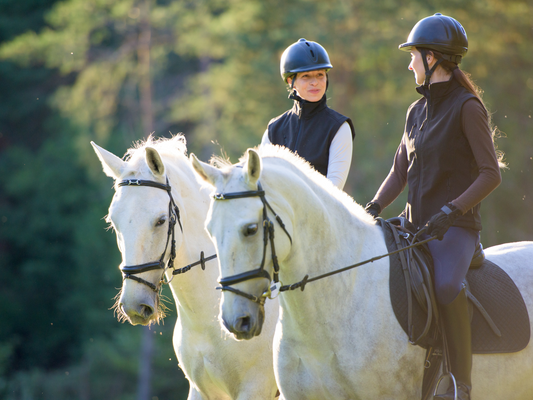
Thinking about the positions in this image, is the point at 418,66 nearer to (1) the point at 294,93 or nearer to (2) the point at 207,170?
(1) the point at 294,93

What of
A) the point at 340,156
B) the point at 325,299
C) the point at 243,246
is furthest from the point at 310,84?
the point at 243,246

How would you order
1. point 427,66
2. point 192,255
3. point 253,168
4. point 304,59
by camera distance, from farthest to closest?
point 304,59
point 192,255
point 427,66
point 253,168

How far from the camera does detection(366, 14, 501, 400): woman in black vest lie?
3359 millimetres

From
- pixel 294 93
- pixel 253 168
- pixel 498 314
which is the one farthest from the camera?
pixel 294 93

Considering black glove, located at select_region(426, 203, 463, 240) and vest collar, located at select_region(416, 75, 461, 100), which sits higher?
vest collar, located at select_region(416, 75, 461, 100)

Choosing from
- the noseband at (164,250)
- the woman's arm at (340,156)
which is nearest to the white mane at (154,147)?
the noseband at (164,250)

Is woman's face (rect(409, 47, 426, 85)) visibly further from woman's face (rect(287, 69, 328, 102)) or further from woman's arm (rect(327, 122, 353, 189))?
woman's face (rect(287, 69, 328, 102))

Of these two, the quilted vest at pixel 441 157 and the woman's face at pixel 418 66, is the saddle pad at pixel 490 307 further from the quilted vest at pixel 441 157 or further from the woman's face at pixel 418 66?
the woman's face at pixel 418 66

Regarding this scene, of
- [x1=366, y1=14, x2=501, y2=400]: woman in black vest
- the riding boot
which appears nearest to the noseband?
[x1=366, y1=14, x2=501, y2=400]: woman in black vest

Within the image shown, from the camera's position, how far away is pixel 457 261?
3.44 meters

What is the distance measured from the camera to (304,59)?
4.59 metres

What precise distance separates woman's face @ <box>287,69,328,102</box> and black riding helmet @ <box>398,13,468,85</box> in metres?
1.06

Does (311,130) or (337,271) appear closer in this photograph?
(337,271)

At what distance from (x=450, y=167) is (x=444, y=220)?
471 mm
